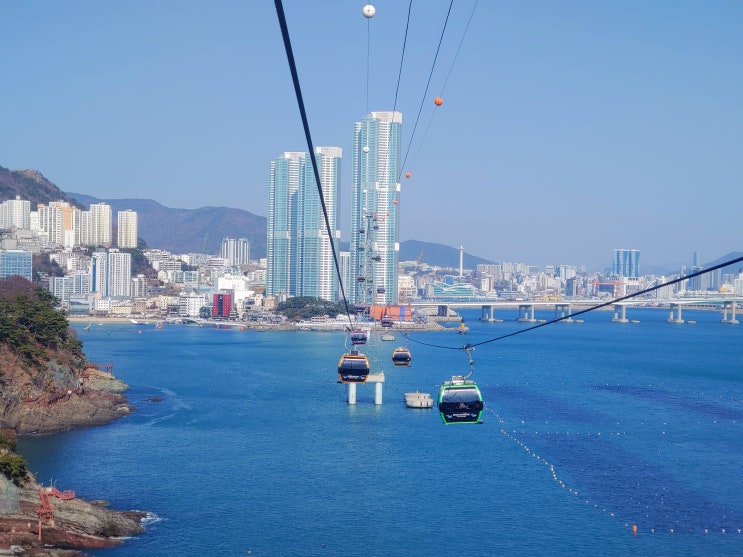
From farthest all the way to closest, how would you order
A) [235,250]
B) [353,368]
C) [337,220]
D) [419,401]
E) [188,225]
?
[188,225] < [235,250] < [337,220] < [419,401] < [353,368]

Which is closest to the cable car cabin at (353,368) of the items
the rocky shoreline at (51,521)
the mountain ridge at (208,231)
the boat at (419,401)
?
the rocky shoreline at (51,521)

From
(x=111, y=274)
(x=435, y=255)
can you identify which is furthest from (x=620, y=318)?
(x=435, y=255)

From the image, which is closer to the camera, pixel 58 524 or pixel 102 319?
pixel 58 524

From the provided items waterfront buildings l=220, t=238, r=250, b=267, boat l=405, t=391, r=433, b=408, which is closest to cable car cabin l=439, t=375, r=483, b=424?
boat l=405, t=391, r=433, b=408

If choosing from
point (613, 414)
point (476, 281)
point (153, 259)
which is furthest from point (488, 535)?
point (476, 281)

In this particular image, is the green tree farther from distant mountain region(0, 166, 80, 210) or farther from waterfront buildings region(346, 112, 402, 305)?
distant mountain region(0, 166, 80, 210)

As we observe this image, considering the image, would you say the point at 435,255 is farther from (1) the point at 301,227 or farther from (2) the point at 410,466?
(2) the point at 410,466

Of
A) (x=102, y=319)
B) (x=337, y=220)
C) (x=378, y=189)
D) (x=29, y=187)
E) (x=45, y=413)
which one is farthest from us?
(x=29, y=187)
